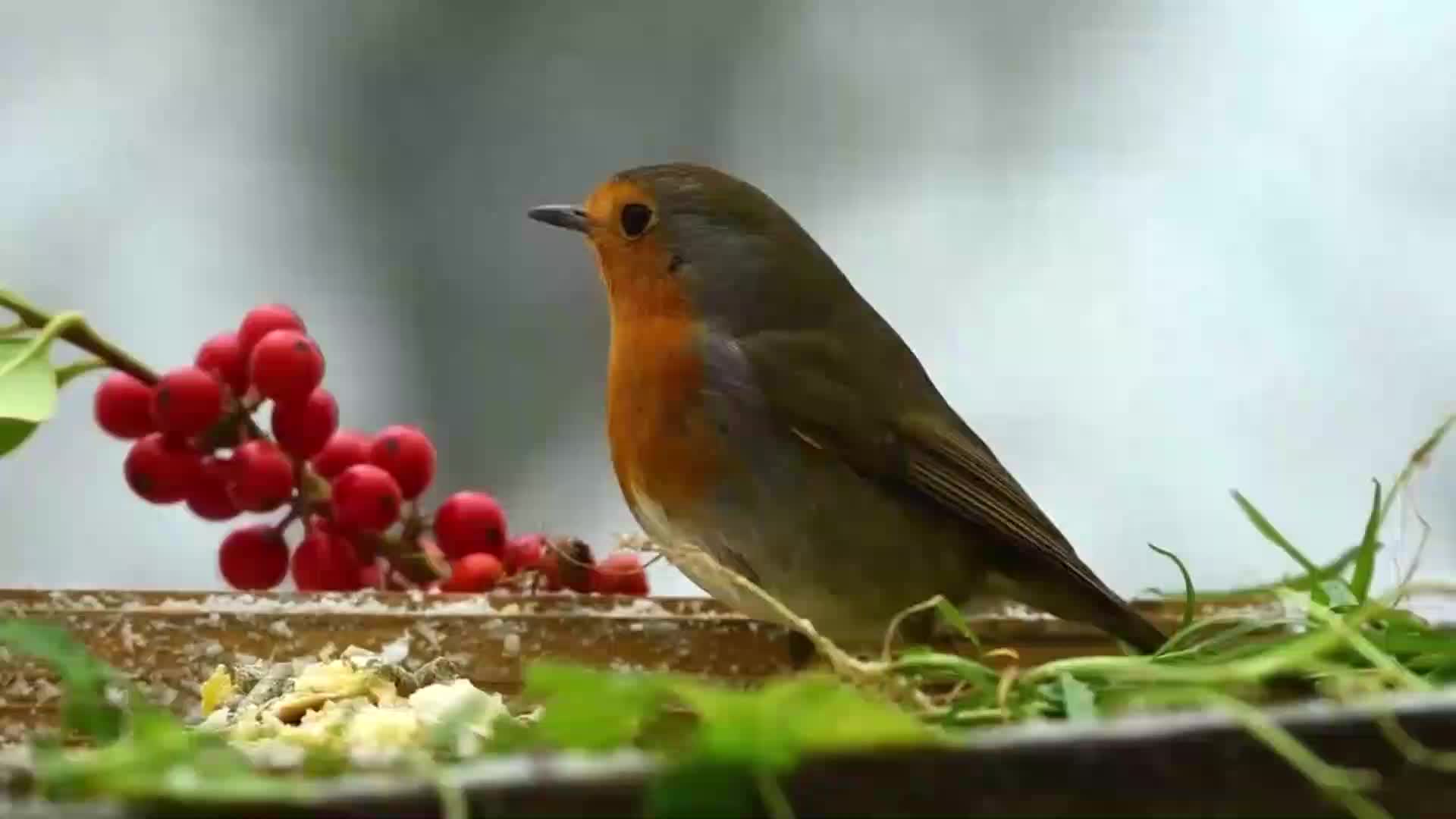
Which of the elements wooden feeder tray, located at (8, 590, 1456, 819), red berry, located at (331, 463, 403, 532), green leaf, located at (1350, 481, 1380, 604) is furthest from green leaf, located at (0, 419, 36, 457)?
green leaf, located at (1350, 481, 1380, 604)

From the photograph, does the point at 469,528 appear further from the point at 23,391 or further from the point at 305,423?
the point at 23,391

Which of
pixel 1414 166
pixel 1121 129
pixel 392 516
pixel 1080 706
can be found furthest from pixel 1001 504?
pixel 1414 166

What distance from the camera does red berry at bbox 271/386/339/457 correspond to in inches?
50.1

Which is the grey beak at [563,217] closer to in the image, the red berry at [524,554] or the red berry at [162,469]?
the red berry at [524,554]

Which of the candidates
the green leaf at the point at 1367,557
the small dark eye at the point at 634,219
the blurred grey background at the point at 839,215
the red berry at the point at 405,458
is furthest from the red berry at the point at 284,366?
the blurred grey background at the point at 839,215

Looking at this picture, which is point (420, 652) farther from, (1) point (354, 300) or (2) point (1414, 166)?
(2) point (1414, 166)

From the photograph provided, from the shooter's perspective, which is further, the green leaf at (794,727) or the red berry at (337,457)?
the red berry at (337,457)

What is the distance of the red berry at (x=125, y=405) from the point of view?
1.26m

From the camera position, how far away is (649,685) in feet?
1.59

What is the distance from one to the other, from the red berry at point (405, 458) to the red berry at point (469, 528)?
39mm

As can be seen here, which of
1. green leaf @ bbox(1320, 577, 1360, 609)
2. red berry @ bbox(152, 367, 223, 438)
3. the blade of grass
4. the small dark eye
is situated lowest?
green leaf @ bbox(1320, 577, 1360, 609)

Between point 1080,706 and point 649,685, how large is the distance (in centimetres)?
24

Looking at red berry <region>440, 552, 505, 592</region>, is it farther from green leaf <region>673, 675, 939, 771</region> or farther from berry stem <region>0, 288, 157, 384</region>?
green leaf <region>673, 675, 939, 771</region>

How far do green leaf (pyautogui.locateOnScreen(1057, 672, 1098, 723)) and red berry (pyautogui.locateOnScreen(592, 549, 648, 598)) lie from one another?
70cm
